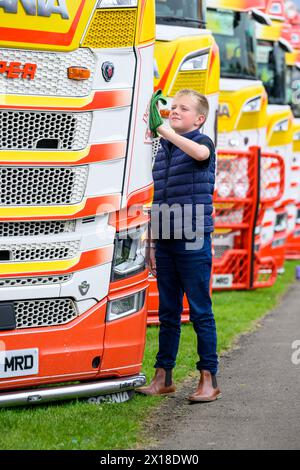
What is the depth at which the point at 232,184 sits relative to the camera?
47.1ft

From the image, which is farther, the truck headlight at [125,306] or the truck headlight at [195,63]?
the truck headlight at [195,63]

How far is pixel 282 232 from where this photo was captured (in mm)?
17422

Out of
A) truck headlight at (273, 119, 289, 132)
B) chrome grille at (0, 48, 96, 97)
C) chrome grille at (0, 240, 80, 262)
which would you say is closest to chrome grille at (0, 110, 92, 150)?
Result: chrome grille at (0, 48, 96, 97)

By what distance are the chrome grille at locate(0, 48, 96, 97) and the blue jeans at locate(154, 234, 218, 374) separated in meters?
1.37

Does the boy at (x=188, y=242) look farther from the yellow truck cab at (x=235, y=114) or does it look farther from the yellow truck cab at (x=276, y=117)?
the yellow truck cab at (x=276, y=117)

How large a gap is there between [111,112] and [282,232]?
10.8 meters

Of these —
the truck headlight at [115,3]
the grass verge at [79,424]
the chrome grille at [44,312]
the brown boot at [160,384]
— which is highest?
the truck headlight at [115,3]

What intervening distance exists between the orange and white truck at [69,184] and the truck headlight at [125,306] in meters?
0.02

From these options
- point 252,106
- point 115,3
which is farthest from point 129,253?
point 252,106

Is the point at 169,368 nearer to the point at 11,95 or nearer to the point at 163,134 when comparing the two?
the point at 163,134

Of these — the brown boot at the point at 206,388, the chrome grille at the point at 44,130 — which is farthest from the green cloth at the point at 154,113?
the brown boot at the point at 206,388

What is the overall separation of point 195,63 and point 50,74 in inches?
160

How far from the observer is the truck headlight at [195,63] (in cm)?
1042
